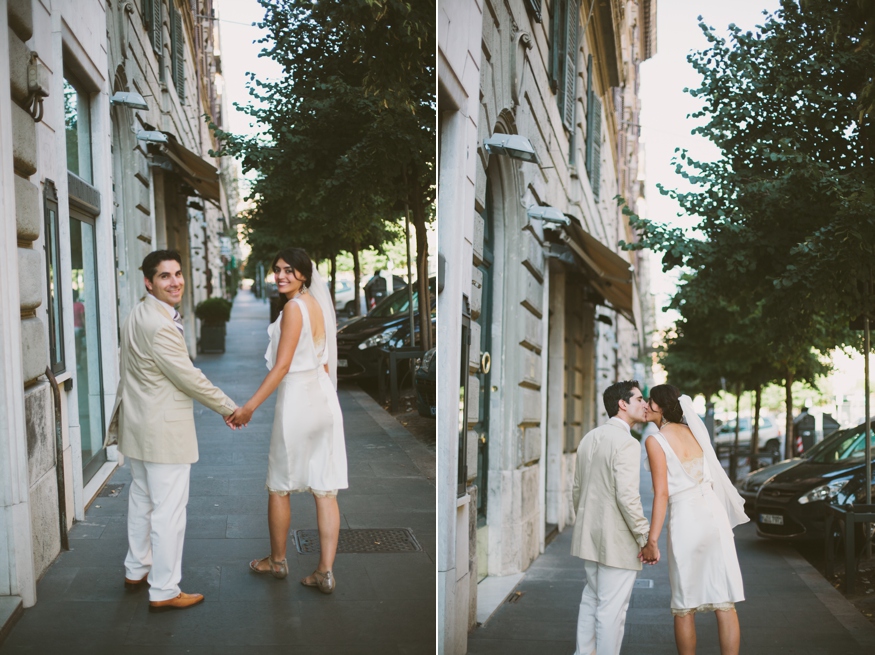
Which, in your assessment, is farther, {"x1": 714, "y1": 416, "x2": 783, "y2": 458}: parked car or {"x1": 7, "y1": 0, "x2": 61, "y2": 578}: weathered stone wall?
{"x1": 714, "y1": 416, "x2": 783, "y2": 458}: parked car

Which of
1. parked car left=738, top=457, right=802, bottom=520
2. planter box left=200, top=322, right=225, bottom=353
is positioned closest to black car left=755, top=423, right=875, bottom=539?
parked car left=738, top=457, right=802, bottom=520

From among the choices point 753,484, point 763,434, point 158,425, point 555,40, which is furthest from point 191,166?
point 763,434

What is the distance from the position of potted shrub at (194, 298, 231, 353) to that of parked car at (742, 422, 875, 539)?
16.3 ft

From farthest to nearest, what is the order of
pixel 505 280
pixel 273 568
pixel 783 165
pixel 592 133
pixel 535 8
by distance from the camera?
1. pixel 592 133
2. pixel 535 8
3. pixel 505 280
4. pixel 783 165
5. pixel 273 568

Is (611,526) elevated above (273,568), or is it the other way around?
(273,568)

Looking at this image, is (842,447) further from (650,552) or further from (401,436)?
(401,436)

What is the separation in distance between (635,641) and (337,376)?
7.34 ft

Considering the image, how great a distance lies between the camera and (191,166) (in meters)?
2.82

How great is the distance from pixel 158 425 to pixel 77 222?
2.06 ft

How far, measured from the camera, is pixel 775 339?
565 centimetres

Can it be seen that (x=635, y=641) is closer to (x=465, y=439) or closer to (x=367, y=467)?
(x=465, y=439)

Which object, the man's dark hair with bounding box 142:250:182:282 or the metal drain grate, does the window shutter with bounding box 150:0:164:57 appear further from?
the metal drain grate

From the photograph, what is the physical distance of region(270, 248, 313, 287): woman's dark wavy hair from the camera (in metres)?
3.09

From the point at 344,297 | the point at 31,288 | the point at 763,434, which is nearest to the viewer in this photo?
the point at 31,288
